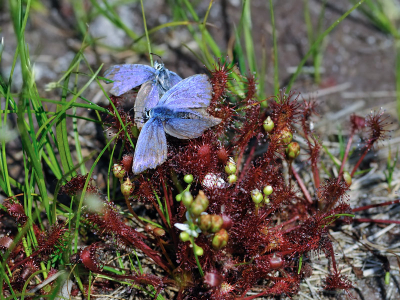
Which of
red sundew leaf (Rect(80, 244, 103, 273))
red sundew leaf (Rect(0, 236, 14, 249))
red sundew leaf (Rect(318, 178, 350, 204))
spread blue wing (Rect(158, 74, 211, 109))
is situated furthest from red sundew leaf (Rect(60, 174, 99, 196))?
red sundew leaf (Rect(318, 178, 350, 204))

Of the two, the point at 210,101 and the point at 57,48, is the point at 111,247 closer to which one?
the point at 210,101

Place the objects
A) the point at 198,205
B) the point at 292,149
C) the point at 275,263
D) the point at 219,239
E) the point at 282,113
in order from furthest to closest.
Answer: the point at 282,113, the point at 292,149, the point at 275,263, the point at 219,239, the point at 198,205

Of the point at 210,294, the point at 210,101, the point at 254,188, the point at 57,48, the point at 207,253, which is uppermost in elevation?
the point at 57,48

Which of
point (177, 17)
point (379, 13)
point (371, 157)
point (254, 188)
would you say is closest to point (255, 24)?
point (177, 17)

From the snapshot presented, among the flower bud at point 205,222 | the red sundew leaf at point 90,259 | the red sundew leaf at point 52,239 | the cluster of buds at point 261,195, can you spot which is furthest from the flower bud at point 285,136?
the red sundew leaf at point 52,239

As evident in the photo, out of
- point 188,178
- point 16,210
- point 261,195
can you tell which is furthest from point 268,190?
point 16,210

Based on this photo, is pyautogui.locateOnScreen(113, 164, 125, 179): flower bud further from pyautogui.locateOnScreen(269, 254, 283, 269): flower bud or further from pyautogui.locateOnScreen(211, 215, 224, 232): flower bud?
pyautogui.locateOnScreen(269, 254, 283, 269): flower bud

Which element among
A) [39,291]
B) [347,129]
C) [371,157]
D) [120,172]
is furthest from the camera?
[347,129]

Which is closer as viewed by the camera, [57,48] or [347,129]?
[347,129]

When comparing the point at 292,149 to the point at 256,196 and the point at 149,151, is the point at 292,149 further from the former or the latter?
the point at 149,151
